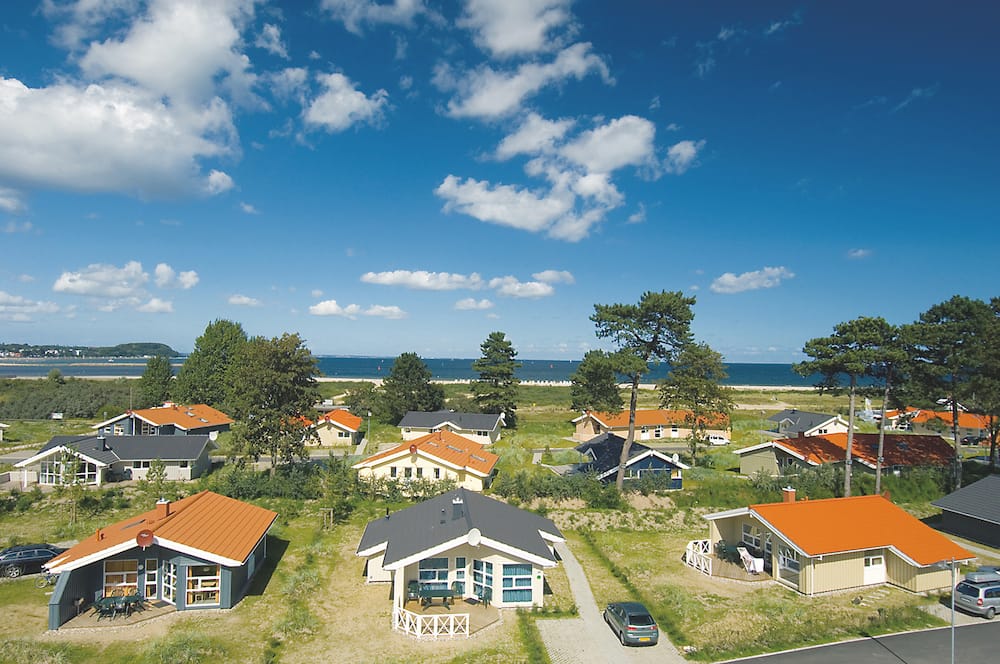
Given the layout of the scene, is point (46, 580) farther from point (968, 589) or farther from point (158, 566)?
point (968, 589)

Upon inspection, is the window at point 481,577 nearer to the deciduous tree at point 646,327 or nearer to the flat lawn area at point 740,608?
the flat lawn area at point 740,608

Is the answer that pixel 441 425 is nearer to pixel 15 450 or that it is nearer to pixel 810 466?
pixel 810 466

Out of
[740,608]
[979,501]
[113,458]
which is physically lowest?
[740,608]

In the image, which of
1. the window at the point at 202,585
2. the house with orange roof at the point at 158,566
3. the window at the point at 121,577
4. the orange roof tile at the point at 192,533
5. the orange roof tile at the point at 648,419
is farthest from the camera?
the orange roof tile at the point at 648,419

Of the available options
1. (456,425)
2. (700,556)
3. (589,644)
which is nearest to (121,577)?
(589,644)

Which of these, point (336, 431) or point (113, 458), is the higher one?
point (113, 458)

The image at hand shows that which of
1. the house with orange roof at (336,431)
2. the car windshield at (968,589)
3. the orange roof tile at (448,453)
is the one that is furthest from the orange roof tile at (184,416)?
the car windshield at (968,589)

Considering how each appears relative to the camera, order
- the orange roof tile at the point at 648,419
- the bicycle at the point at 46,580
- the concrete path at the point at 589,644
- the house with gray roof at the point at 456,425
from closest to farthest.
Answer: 1. the concrete path at the point at 589,644
2. the bicycle at the point at 46,580
3. the house with gray roof at the point at 456,425
4. the orange roof tile at the point at 648,419
